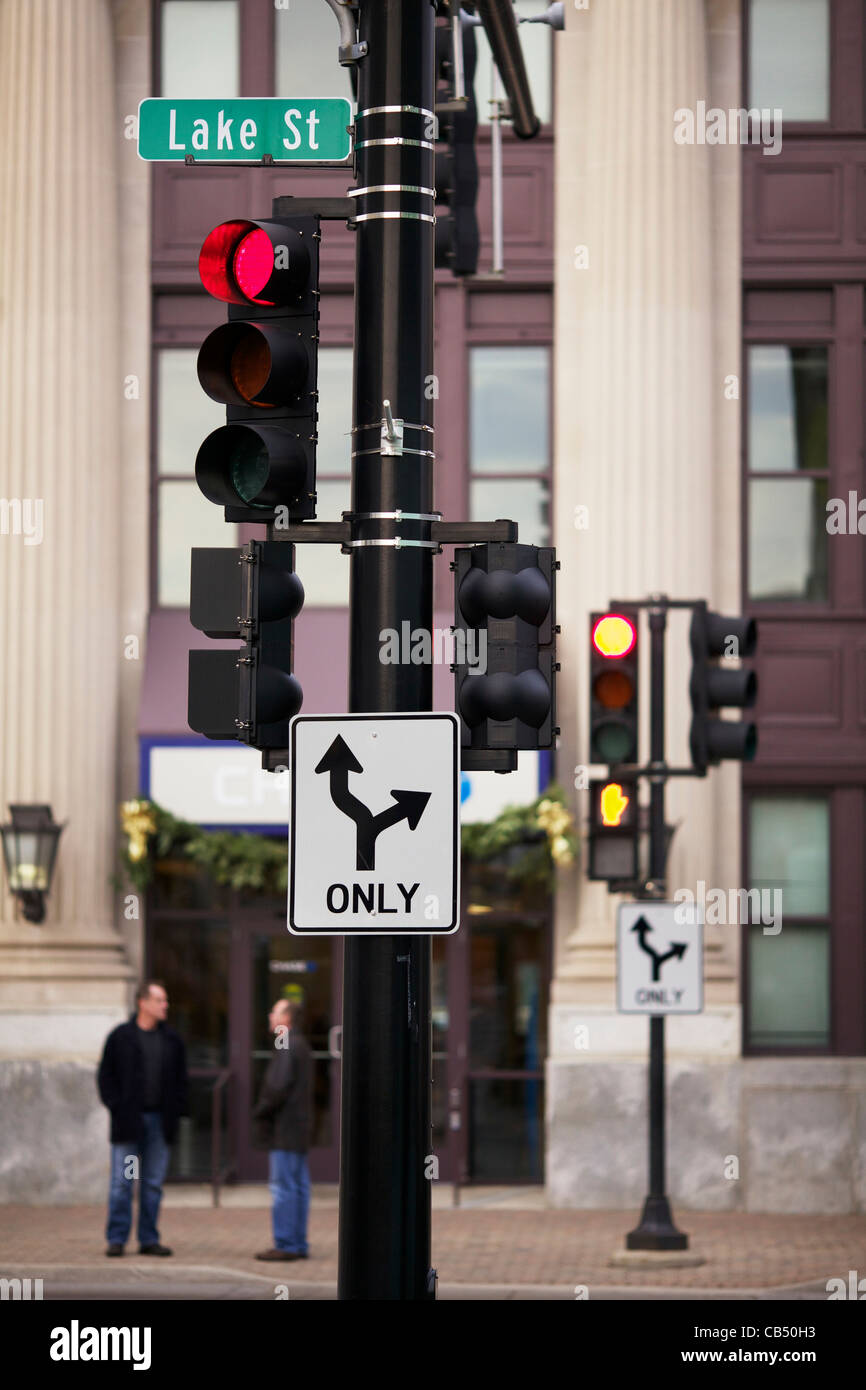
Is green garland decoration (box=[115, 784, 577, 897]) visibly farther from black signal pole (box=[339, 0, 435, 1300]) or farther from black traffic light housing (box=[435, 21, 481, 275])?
black signal pole (box=[339, 0, 435, 1300])

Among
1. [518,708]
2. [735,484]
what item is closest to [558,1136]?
[735,484]

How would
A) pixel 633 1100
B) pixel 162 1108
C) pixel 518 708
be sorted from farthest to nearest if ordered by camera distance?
pixel 633 1100
pixel 162 1108
pixel 518 708

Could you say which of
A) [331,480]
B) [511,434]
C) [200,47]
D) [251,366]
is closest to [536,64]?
[200,47]

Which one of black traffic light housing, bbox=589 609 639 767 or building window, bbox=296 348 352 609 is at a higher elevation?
building window, bbox=296 348 352 609

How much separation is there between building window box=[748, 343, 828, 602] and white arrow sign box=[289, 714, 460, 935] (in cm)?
1401

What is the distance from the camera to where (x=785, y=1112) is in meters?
19.0

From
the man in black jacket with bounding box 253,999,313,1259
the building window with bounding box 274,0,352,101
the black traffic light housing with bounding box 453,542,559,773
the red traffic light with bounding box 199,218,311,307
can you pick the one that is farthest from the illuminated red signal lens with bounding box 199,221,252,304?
the building window with bounding box 274,0,352,101

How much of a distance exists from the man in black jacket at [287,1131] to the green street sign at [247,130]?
8473 millimetres

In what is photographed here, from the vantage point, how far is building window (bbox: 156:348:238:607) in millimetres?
20438

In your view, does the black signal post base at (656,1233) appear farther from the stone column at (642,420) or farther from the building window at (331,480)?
the building window at (331,480)

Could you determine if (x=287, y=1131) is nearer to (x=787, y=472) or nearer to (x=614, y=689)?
(x=614, y=689)

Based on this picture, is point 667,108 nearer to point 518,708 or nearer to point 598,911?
point 598,911

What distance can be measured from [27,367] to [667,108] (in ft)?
21.5
